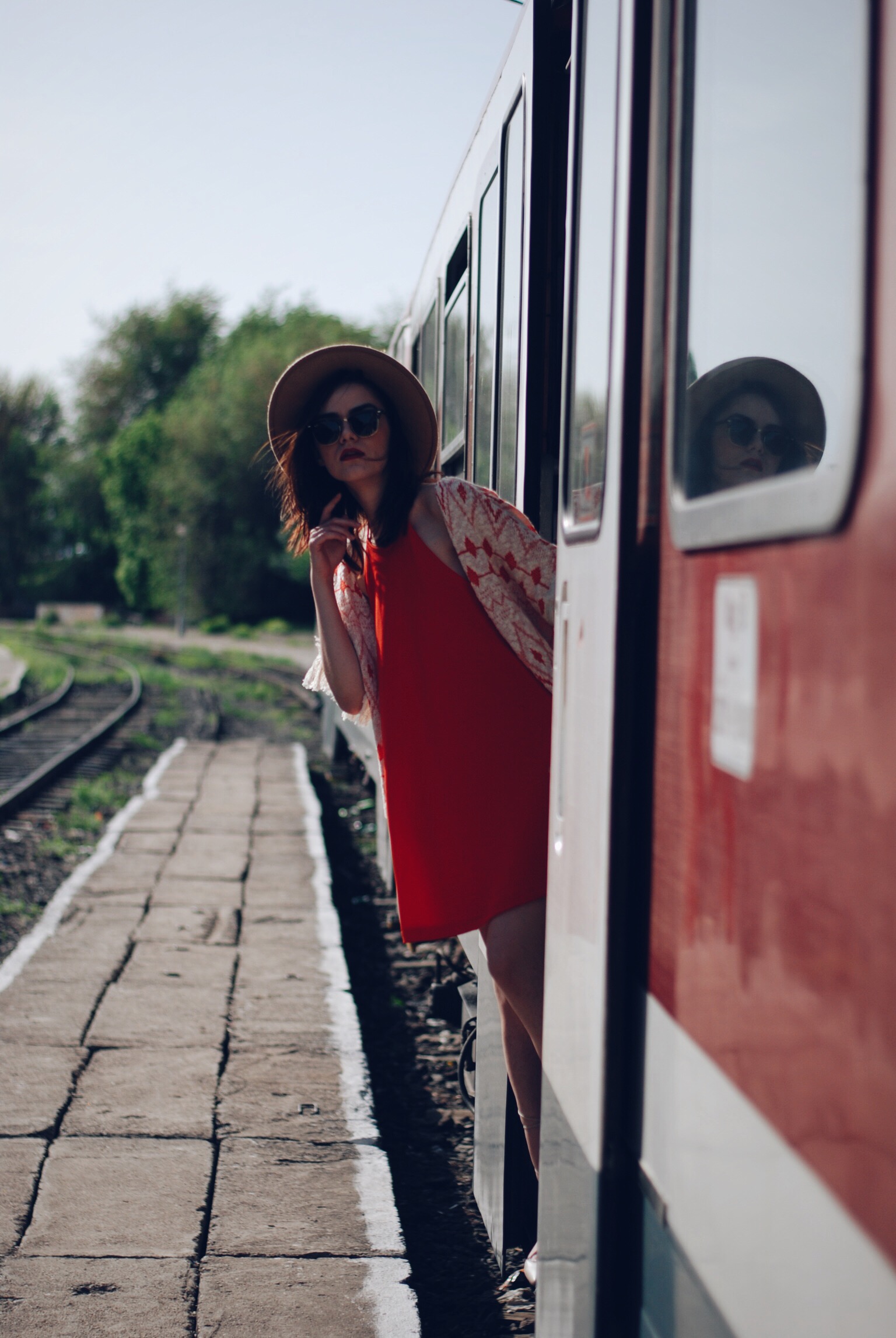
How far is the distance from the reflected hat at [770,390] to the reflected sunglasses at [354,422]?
0.89 meters

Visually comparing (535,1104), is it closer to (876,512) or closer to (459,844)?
(459,844)

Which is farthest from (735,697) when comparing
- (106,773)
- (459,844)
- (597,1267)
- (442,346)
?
(106,773)

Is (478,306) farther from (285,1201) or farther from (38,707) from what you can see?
(38,707)

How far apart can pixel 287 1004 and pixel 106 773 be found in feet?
23.7

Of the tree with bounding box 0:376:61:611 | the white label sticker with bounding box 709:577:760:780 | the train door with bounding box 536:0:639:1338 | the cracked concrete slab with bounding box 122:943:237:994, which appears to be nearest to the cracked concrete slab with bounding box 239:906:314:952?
the cracked concrete slab with bounding box 122:943:237:994

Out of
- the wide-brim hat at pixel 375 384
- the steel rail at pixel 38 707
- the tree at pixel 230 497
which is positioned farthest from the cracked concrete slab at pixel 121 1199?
the tree at pixel 230 497

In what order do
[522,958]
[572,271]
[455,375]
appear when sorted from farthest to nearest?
[455,375] → [522,958] → [572,271]

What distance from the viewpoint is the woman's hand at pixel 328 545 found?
7.91 feet

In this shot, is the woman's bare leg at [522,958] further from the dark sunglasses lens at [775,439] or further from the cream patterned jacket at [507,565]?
the dark sunglasses lens at [775,439]

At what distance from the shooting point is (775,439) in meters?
1.85

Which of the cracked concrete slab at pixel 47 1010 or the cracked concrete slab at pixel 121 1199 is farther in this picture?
the cracked concrete slab at pixel 47 1010

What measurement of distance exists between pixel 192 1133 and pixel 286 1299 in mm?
892

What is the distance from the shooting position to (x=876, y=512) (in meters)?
0.82

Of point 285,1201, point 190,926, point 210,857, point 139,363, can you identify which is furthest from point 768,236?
point 139,363
